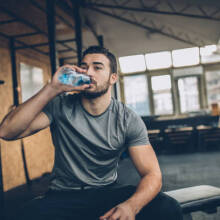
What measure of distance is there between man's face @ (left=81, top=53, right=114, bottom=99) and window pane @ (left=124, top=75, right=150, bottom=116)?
21.0 feet

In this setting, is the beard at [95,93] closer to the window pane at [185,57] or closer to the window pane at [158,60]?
the window pane at [158,60]

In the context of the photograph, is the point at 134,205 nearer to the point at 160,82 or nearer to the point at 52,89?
the point at 52,89

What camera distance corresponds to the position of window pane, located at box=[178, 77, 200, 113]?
7434 millimetres

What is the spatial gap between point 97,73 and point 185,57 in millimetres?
6732

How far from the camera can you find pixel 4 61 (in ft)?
11.4

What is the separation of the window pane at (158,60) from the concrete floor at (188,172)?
10.5 feet

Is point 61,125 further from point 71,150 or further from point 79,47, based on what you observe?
point 79,47

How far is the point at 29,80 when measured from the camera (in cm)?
406

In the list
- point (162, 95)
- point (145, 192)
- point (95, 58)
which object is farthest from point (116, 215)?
point (162, 95)

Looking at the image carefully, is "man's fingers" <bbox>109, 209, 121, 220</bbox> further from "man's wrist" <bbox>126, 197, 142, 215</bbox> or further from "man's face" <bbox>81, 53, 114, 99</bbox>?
"man's face" <bbox>81, 53, 114, 99</bbox>

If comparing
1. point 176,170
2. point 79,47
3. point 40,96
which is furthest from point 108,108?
point 176,170

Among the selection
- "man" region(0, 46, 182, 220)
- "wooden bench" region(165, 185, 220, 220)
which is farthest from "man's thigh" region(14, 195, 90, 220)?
"wooden bench" region(165, 185, 220, 220)

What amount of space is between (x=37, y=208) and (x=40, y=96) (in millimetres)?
490

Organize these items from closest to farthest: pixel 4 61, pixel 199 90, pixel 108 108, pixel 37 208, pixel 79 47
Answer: pixel 37 208 < pixel 108 108 < pixel 79 47 < pixel 4 61 < pixel 199 90
